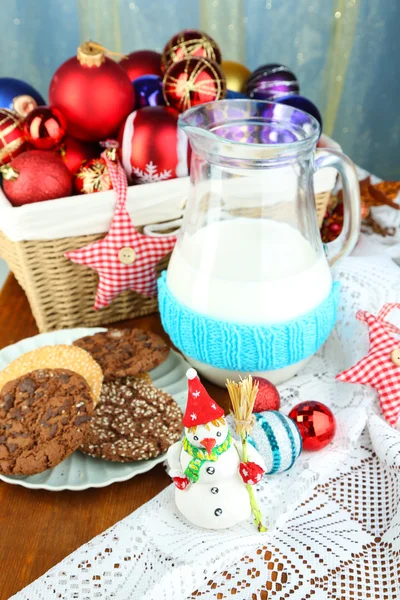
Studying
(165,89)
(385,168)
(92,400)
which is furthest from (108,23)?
(92,400)

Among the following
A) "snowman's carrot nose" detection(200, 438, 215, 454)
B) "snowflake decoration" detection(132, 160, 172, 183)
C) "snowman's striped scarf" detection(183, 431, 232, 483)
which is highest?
"snowflake decoration" detection(132, 160, 172, 183)

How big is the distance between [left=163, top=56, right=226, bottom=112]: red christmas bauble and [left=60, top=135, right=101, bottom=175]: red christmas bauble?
0.14 meters

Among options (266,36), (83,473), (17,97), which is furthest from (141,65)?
(83,473)

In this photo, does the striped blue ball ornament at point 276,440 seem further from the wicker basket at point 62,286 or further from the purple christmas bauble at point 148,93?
the purple christmas bauble at point 148,93

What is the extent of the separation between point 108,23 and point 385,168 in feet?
2.35

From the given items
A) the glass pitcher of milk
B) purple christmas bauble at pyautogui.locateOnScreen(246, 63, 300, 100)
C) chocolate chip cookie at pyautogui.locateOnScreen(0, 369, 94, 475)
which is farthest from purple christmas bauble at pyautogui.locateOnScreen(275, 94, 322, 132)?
chocolate chip cookie at pyautogui.locateOnScreen(0, 369, 94, 475)

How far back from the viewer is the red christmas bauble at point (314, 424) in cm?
62

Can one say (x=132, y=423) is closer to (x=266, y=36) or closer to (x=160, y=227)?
(x=160, y=227)

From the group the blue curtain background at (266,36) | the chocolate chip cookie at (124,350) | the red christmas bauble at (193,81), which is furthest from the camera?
the blue curtain background at (266,36)

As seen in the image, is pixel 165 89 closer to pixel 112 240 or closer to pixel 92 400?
pixel 112 240

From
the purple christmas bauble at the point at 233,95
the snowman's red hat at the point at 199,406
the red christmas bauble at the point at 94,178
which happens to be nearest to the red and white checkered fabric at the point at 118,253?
the red christmas bauble at the point at 94,178

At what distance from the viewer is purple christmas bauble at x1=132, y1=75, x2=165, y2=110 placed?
90 cm

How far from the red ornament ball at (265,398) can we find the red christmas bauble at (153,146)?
1.07 feet

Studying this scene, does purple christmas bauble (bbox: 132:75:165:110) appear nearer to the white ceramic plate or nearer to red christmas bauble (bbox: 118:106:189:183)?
red christmas bauble (bbox: 118:106:189:183)
